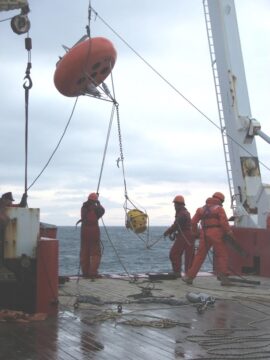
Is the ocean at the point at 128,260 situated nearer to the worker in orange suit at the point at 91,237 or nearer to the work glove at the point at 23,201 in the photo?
the worker in orange suit at the point at 91,237

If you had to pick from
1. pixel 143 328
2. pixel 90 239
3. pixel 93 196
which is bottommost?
pixel 143 328

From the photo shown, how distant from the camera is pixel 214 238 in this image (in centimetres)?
1038

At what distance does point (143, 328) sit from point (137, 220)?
5.18 meters

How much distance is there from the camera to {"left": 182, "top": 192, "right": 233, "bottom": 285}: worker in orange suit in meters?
10.4

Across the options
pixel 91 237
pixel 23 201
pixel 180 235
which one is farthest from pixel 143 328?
pixel 180 235

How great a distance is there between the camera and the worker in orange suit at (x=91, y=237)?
11.1 m

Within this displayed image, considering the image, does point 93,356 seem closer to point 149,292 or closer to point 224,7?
point 149,292

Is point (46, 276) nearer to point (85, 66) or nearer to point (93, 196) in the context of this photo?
point (85, 66)

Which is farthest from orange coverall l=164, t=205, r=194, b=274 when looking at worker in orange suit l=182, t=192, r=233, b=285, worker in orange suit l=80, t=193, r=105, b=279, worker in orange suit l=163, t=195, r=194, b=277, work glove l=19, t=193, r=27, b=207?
work glove l=19, t=193, r=27, b=207

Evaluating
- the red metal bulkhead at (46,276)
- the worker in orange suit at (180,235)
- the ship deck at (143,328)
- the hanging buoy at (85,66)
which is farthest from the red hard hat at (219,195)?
the red metal bulkhead at (46,276)

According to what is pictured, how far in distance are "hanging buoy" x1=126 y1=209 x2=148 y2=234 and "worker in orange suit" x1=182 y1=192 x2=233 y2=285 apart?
1.34m

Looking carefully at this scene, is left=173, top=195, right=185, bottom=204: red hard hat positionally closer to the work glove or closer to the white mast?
the white mast

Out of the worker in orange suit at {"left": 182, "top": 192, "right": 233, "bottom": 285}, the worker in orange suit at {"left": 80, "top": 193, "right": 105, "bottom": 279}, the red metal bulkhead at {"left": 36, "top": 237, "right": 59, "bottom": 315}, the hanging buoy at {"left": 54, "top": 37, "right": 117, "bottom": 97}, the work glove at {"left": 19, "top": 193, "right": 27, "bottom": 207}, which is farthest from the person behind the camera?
the worker in orange suit at {"left": 80, "top": 193, "right": 105, "bottom": 279}

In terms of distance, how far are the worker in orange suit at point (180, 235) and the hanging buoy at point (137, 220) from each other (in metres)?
0.50
